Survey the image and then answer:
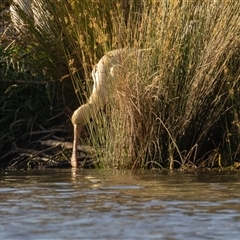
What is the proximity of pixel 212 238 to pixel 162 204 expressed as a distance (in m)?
1.17

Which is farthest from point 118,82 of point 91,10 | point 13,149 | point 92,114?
point 13,149

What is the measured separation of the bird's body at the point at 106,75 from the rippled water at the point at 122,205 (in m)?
0.68

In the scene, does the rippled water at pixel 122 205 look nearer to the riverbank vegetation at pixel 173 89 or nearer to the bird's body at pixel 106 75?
the riverbank vegetation at pixel 173 89

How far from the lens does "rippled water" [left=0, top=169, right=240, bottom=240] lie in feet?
17.3

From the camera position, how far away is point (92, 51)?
918 cm

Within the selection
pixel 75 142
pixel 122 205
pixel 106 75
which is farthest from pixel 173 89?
pixel 122 205

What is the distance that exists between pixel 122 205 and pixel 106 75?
8.15 feet

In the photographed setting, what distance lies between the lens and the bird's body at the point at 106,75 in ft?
27.1

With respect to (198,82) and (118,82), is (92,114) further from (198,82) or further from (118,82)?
(198,82)

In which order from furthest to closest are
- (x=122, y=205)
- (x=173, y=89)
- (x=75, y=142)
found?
1. (x=75, y=142)
2. (x=173, y=89)
3. (x=122, y=205)

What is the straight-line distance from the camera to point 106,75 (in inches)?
333

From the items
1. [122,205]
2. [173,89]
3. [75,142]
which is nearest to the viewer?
[122,205]

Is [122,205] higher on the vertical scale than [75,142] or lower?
lower

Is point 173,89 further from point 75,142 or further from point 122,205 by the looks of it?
point 122,205
